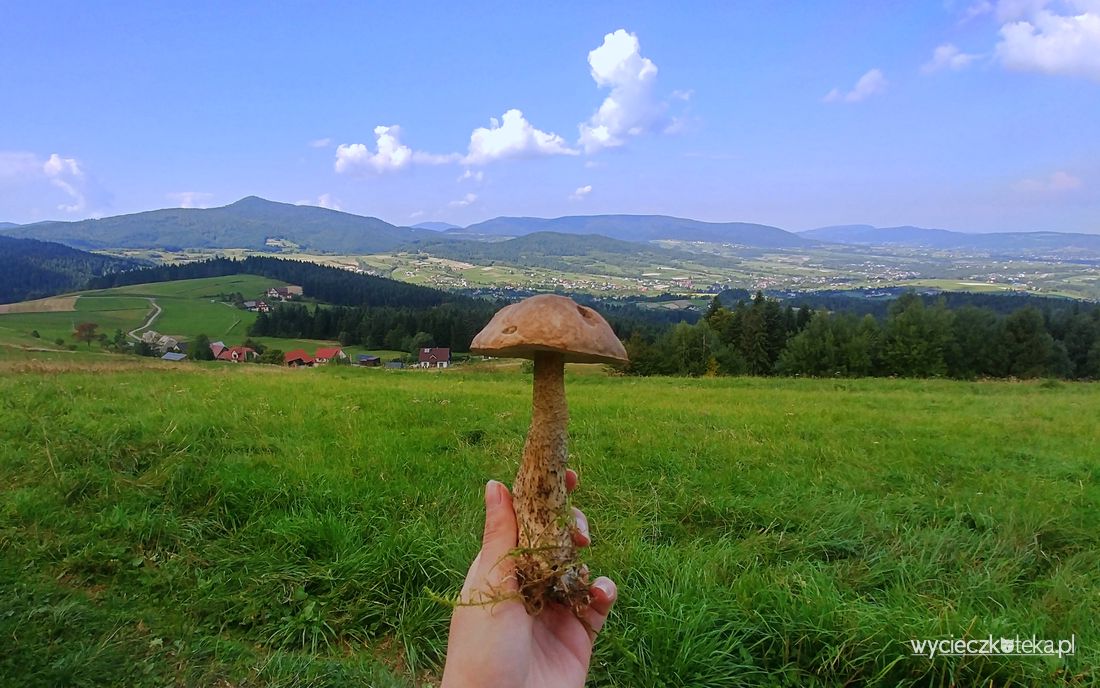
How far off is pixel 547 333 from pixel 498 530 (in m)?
0.92

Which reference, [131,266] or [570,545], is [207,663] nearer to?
[570,545]

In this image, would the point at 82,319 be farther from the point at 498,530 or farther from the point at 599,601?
the point at 599,601

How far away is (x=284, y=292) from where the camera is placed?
99.2 metres

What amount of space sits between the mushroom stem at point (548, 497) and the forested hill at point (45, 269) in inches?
5434

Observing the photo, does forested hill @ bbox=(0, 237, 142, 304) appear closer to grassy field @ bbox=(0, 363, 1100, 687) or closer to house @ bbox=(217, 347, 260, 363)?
house @ bbox=(217, 347, 260, 363)

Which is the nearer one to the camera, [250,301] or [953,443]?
[953,443]

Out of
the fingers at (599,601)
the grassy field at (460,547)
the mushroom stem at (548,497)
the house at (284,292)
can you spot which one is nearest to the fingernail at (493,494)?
the mushroom stem at (548,497)

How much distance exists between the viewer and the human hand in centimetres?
200

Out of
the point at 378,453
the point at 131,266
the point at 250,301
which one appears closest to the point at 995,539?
the point at 378,453

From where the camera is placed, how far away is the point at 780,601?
3.57 metres

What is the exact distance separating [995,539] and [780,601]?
8.67ft

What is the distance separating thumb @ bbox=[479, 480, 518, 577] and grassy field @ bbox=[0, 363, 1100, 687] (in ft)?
2.55

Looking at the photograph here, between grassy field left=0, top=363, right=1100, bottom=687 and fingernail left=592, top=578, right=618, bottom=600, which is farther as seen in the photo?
grassy field left=0, top=363, right=1100, bottom=687

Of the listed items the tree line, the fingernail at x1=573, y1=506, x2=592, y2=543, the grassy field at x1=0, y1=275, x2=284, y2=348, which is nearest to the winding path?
the grassy field at x1=0, y1=275, x2=284, y2=348
